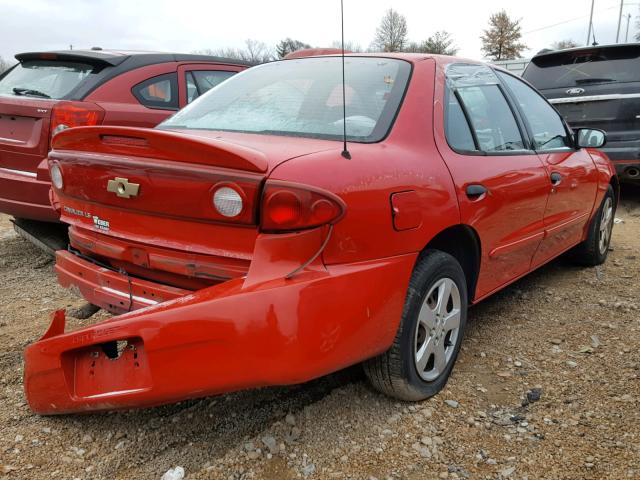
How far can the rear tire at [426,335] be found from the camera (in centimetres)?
231

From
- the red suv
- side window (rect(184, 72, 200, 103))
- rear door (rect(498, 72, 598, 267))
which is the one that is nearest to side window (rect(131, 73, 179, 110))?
the red suv

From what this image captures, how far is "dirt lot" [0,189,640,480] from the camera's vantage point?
6.93 feet

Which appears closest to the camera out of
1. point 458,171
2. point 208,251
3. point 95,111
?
point 208,251

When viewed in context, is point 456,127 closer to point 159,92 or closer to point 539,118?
point 539,118

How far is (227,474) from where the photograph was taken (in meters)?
2.06

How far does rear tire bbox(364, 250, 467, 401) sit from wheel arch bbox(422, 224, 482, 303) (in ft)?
0.27

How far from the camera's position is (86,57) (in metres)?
4.45

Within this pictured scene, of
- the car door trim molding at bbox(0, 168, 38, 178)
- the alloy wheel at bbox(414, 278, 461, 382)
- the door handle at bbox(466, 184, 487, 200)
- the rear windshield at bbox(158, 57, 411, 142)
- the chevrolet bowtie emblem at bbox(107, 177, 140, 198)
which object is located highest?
the rear windshield at bbox(158, 57, 411, 142)

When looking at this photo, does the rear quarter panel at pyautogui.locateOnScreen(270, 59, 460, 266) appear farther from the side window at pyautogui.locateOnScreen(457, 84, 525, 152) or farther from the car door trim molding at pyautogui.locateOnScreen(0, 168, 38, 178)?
the car door trim molding at pyautogui.locateOnScreen(0, 168, 38, 178)

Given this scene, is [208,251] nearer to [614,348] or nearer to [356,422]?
[356,422]

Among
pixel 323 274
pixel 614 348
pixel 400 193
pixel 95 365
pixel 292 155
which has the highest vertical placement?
pixel 292 155

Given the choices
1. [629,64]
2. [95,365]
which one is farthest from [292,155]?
[629,64]

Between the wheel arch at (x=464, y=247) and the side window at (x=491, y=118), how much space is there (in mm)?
458

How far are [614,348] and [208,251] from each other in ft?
7.50
